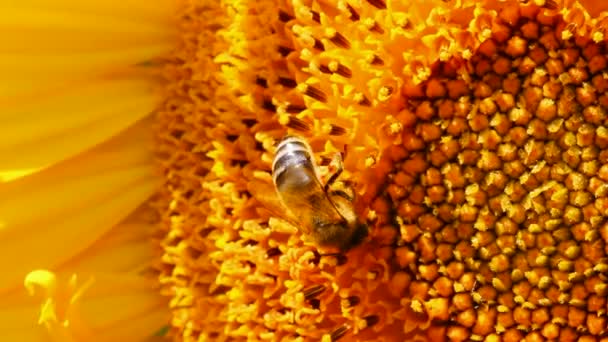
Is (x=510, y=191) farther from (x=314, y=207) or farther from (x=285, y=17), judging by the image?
(x=285, y=17)

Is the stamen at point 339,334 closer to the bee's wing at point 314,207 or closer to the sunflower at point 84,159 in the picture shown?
the bee's wing at point 314,207

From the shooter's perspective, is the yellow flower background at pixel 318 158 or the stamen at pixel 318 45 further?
the stamen at pixel 318 45

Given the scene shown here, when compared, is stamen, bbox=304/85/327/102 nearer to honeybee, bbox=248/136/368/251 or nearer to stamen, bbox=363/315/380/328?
honeybee, bbox=248/136/368/251

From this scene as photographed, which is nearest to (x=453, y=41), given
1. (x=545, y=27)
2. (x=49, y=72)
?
(x=545, y=27)

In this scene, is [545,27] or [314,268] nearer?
[545,27]

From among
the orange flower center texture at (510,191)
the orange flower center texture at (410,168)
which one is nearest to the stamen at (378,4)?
the orange flower center texture at (410,168)

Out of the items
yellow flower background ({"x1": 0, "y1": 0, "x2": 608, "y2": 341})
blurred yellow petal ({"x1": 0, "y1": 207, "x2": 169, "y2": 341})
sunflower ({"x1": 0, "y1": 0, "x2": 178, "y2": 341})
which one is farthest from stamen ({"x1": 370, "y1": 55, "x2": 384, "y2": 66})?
blurred yellow petal ({"x1": 0, "y1": 207, "x2": 169, "y2": 341})

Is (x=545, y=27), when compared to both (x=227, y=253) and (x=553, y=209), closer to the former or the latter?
(x=553, y=209)
